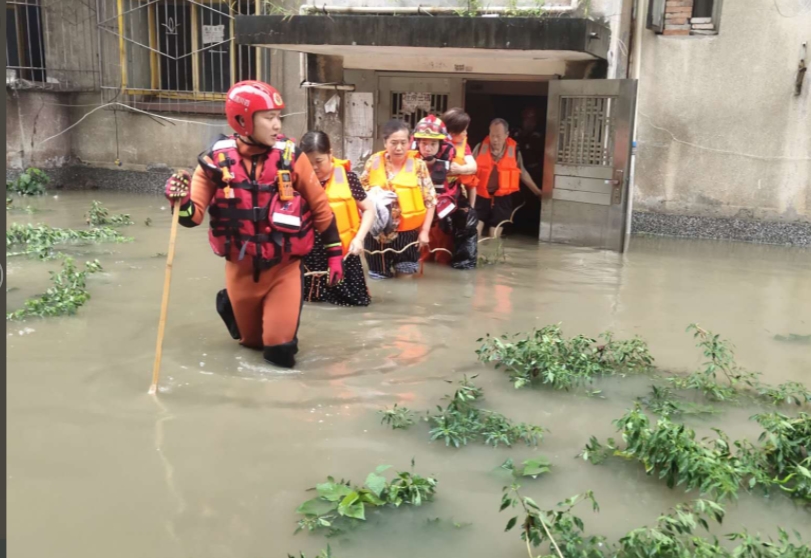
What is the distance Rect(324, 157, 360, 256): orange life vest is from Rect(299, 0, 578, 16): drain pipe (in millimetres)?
3490

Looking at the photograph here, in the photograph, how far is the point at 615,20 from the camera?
30.6 ft

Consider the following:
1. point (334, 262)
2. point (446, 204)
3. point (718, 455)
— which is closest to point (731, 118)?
point (446, 204)

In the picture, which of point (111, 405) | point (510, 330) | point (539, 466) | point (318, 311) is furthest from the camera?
point (318, 311)

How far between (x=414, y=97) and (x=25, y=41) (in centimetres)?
633

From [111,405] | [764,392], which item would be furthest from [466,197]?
[111,405]

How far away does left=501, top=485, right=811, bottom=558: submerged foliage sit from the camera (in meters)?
2.86

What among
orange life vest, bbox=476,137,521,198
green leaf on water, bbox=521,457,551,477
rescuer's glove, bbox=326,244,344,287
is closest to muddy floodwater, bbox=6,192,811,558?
green leaf on water, bbox=521,457,551,477

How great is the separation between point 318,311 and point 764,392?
10.8 ft

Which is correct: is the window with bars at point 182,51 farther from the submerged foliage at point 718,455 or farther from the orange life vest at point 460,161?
the submerged foliage at point 718,455

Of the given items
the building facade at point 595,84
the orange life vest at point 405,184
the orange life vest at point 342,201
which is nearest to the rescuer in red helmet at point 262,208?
the orange life vest at point 342,201

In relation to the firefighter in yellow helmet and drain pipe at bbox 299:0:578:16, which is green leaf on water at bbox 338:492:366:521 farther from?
drain pipe at bbox 299:0:578:16

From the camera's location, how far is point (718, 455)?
3586 mm

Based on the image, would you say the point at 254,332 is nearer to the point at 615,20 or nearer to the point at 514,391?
the point at 514,391

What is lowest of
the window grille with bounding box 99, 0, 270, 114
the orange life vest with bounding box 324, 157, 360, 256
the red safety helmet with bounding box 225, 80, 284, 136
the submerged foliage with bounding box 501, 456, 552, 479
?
the submerged foliage with bounding box 501, 456, 552, 479
